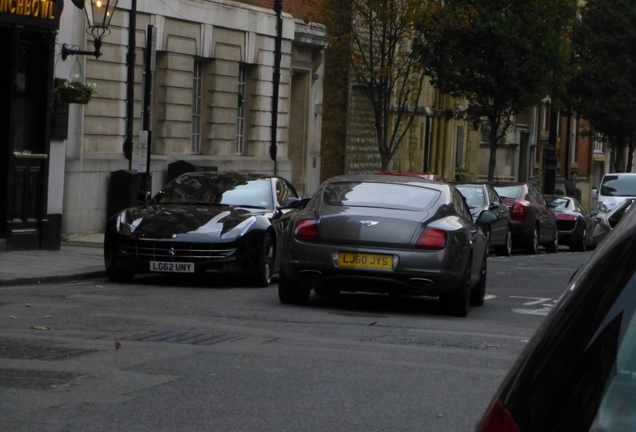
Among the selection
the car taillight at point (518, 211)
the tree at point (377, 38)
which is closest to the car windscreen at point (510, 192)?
the car taillight at point (518, 211)

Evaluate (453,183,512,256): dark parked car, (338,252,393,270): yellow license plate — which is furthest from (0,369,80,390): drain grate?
(453,183,512,256): dark parked car

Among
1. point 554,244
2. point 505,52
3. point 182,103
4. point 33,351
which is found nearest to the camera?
point 33,351

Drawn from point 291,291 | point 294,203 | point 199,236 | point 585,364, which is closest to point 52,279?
point 199,236

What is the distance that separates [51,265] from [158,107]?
11.5m

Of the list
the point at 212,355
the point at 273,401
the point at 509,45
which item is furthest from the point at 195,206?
the point at 509,45

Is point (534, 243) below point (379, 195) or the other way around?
below

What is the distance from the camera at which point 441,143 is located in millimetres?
52031

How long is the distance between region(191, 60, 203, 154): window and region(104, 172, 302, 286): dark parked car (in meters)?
13.3

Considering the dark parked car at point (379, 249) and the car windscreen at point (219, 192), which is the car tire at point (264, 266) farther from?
the dark parked car at point (379, 249)

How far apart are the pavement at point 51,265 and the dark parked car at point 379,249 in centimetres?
324

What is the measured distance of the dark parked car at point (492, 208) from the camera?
2477cm

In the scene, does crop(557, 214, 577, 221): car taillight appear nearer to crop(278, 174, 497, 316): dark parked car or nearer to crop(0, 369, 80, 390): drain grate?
crop(278, 174, 497, 316): dark parked car

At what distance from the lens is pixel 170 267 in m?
15.0

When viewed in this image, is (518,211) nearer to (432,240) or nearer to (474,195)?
(474,195)
